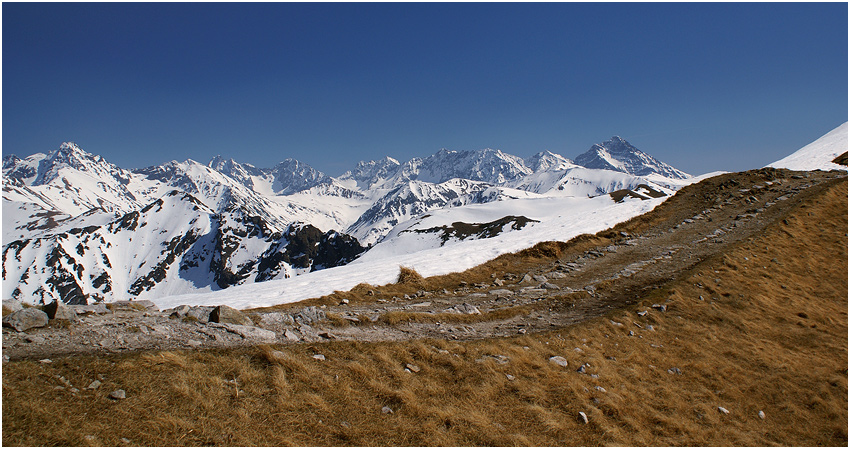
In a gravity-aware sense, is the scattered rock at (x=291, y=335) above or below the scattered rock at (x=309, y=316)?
below

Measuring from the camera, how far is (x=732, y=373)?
34.9 ft

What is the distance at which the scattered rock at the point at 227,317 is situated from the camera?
10.9 m

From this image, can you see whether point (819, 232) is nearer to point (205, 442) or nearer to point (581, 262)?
point (581, 262)

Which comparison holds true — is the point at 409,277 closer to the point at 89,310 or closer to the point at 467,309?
the point at 467,309

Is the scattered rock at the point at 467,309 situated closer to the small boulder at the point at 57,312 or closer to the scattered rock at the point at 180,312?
the scattered rock at the point at 180,312

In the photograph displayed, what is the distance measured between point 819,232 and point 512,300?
22.2 metres

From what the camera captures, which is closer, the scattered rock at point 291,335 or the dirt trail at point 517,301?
the dirt trail at point 517,301

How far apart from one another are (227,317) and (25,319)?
4390 millimetres

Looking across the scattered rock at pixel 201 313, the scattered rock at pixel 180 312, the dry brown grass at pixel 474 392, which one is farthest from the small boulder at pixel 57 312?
the dry brown grass at pixel 474 392

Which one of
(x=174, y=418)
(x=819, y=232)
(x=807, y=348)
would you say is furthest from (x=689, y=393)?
(x=819, y=232)

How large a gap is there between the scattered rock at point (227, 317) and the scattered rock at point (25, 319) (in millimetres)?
3689

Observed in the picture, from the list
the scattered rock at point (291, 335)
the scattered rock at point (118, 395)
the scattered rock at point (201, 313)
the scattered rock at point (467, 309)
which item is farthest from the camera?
the scattered rock at point (467, 309)

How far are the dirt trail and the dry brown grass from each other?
1.16 meters

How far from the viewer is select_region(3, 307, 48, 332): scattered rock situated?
29.4ft
